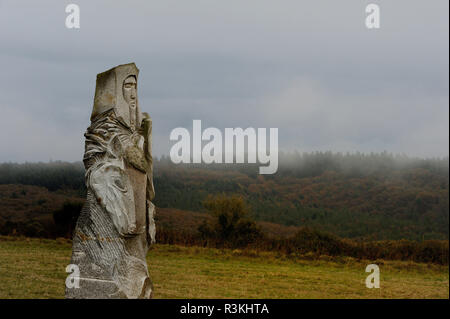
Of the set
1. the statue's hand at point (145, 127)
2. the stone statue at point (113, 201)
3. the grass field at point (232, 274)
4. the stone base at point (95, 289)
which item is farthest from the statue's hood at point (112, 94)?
the grass field at point (232, 274)

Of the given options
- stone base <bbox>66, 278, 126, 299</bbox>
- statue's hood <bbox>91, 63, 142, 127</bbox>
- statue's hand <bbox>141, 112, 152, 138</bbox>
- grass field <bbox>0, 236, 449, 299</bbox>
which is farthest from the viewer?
grass field <bbox>0, 236, 449, 299</bbox>

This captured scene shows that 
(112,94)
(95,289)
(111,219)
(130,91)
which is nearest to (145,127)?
(130,91)

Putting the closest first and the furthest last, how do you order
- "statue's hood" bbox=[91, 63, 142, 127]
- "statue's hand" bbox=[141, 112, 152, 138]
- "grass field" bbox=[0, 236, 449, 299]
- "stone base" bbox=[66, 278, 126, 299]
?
"stone base" bbox=[66, 278, 126, 299] → "statue's hood" bbox=[91, 63, 142, 127] → "statue's hand" bbox=[141, 112, 152, 138] → "grass field" bbox=[0, 236, 449, 299]

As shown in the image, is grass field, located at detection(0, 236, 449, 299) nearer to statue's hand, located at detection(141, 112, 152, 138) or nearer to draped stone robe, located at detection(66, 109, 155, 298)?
Result: draped stone robe, located at detection(66, 109, 155, 298)

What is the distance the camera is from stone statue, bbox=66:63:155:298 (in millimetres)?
6324

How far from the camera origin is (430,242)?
20375mm

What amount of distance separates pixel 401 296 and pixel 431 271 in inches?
185

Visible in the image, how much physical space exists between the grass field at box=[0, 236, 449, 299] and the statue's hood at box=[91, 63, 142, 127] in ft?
18.0

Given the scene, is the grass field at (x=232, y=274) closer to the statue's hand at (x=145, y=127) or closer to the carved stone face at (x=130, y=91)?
the statue's hand at (x=145, y=127)

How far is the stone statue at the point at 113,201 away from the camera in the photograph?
20.7 ft

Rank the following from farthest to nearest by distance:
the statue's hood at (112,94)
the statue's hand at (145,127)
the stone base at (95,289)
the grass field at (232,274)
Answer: the grass field at (232,274), the statue's hand at (145,127), the statue's hood at (112,94), the stone base at (95,289)

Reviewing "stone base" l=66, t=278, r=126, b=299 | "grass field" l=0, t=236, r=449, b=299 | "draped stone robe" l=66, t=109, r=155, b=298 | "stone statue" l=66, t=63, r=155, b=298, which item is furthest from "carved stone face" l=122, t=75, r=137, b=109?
"grass field" l=0, t=236, r=449, b=299

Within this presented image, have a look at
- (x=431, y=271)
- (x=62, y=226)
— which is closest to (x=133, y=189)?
(x=62, y=226)

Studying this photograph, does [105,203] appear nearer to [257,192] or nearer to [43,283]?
[43,283]
